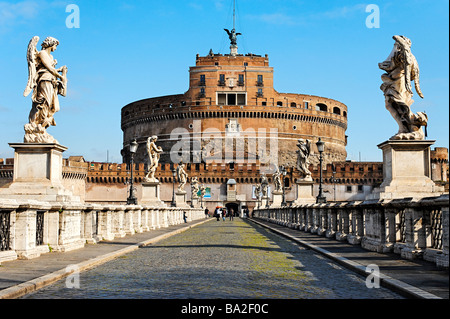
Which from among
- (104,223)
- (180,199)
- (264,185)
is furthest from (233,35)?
(104,223)

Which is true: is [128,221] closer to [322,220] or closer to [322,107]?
[322,220]

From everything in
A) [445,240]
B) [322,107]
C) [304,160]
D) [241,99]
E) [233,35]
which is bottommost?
[445,240]

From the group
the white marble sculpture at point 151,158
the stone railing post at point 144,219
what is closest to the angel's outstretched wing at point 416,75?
the stone railing post at point 144,219

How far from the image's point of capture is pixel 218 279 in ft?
22.5

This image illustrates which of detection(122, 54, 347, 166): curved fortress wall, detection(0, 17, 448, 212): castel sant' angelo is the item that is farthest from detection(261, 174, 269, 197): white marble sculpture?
detection(122, 54, 347, 166): curved fortress wall

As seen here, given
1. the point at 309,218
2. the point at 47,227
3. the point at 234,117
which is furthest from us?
the point at 234,117

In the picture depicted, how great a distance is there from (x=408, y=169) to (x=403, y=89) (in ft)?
4.75

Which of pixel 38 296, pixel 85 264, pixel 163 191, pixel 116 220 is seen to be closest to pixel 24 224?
pixel 85 264

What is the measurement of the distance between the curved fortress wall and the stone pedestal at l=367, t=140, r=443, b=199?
7708cm

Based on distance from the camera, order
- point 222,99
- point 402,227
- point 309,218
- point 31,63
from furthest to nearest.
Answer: point 222,99, point 309,218, point 31,63, point 402,227

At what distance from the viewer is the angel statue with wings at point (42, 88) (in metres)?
10.4

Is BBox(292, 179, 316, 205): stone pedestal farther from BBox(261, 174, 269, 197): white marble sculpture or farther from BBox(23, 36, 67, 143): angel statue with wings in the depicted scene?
BBox(261, 174, 269, 197): white marble sculpture

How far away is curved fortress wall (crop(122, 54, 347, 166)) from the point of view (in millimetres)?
87500
